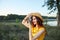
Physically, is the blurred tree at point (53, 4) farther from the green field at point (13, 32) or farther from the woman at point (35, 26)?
the woman at point (35, 26)

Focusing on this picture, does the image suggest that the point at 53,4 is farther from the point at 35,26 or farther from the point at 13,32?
the point at 35,26

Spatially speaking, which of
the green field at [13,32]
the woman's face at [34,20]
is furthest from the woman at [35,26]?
the green field at [13,32]

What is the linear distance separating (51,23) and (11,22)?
141 cm

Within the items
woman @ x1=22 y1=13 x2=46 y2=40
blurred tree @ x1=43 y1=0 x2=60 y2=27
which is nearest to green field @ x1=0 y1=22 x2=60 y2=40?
blurred tree @ x1=43 y1=0 x2=60 y2=27

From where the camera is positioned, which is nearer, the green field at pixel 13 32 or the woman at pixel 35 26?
the woman at pixel 35 26

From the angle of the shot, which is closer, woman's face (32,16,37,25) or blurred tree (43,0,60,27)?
woman's face (32,16,37,25)

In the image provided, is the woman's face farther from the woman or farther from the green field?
the green field

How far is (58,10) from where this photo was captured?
27.9ft

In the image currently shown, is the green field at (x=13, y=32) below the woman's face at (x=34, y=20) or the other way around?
below

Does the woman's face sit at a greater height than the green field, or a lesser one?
greater

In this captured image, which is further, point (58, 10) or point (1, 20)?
point (58, 10)

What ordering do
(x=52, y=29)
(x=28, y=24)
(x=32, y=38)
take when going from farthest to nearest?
(x=52, y=29), (x=28, y=24), (x=32, y=38)

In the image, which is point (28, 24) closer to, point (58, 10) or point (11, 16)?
point (11, 16)


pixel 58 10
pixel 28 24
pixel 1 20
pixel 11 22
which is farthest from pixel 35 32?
pixel 58 10
